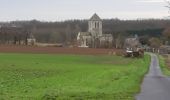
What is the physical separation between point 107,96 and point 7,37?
152805mm

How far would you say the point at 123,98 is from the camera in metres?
20.2

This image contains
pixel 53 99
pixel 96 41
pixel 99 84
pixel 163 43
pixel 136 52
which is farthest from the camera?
pixel 163 43

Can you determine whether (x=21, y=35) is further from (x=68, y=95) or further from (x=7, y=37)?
(x=68, y=95)

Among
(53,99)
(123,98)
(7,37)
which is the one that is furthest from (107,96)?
(7,37)

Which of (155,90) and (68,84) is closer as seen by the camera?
(155,90)

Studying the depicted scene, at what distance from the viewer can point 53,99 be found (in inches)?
714

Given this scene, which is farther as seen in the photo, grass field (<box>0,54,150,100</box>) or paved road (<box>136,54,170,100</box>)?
paved road (<box>136,54,170,100</box>)

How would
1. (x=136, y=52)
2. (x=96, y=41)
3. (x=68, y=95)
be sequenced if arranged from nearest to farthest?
(x=68, y=95)
(x=136, y=52)
(x=96, y=41)

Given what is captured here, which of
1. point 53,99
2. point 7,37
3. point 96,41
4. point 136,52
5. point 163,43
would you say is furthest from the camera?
point 163,43

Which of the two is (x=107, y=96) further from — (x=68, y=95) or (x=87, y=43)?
(x=87, y=43)

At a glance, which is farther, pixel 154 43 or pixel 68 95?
pixel 154 43

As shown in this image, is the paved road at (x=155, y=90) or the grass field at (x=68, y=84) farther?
the paved road at (x=155, y=90)

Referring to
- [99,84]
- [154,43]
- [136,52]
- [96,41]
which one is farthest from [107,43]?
[99,84]

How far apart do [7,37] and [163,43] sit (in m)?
63.3
